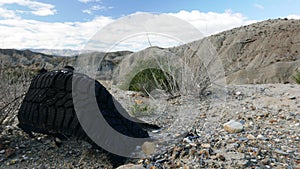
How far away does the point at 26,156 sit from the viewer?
302 cm

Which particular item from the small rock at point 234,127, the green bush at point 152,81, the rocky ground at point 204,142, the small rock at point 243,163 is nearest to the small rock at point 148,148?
the rocky ground at point 204,142

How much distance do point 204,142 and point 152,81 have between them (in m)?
3.22

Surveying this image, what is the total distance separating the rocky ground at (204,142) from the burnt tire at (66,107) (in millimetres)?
288

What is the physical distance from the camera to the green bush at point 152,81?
5.53m

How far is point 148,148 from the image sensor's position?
9.03 ft

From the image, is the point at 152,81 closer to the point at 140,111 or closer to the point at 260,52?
the point at 140,111

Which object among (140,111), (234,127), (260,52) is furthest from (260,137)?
(260,52)

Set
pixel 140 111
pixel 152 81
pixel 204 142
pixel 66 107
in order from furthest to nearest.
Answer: pixel 152 81, pixel 140 111, pixel 204 142, pixel 66 107

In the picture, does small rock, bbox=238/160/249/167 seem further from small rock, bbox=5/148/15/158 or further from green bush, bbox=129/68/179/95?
green bush, bbox=129/68/179/95

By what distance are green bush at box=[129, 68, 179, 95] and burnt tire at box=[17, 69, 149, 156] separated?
2.63 metres

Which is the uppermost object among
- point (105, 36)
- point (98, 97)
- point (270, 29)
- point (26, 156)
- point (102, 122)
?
point (270, 29)

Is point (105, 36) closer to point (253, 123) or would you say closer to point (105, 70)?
point (253, 123)

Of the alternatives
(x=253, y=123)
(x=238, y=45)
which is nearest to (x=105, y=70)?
(x=253, y=123)

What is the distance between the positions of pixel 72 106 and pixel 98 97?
10.4 inches
